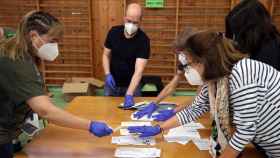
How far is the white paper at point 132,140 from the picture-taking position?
176 centimetres

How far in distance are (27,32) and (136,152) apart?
83 cm

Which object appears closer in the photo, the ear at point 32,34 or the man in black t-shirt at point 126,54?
the ear at point 32,34

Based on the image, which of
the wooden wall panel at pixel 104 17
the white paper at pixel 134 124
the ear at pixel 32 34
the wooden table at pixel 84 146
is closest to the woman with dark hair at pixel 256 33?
the wooden table at pixel 84 146

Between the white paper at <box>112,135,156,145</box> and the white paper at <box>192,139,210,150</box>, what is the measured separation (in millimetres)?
243

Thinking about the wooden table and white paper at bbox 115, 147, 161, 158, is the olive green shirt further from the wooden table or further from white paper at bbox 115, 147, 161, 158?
white paper at bbox 115, 147, 161, 158

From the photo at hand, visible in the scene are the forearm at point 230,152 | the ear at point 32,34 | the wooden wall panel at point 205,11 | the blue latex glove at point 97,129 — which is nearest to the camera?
the forearm at point 230,152

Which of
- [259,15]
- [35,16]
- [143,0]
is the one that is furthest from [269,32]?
[143,0]

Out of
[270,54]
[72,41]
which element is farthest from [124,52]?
[72,41]

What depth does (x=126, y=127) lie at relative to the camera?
76.6 inches

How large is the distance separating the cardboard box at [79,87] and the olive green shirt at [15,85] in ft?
8.56

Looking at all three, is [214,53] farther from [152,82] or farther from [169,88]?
[152,82]

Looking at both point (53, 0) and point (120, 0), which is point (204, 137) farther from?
point (53, 0)

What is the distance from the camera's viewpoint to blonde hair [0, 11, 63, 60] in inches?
57.6

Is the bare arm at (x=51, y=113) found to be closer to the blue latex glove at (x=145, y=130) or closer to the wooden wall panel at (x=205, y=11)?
the blue latex glove at (x=145, y=130)
